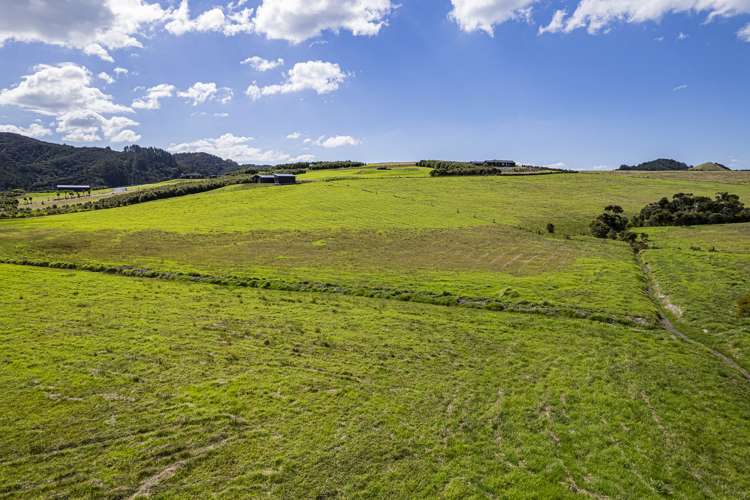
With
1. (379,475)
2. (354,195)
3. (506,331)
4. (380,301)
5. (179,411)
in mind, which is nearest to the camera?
(379,475)

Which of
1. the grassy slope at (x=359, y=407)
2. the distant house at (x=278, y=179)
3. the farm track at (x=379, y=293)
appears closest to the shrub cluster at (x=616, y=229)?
the farm track at (x=379, y=293)

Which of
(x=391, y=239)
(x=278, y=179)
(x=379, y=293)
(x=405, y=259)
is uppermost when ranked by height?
(x=278, y=179)

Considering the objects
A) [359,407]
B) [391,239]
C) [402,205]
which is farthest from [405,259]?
[402,205]

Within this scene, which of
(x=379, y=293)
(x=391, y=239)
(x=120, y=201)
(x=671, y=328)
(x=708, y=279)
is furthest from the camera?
(x=120, y=201)

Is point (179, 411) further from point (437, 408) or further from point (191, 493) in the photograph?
point (437, 408)

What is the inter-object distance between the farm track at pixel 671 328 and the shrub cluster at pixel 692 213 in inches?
1386

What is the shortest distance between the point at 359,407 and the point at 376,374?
12.1ft

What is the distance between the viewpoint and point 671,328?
31547mm

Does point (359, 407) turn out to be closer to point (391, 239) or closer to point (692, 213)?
point (391, 239)

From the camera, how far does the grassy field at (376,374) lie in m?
15.5

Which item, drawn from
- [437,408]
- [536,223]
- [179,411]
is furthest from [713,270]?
[179,411]

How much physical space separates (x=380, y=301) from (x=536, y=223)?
48.3 m

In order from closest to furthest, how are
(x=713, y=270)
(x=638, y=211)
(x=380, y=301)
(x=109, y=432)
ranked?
(x=109, y=432), (x=380, y=301), (x=713, y=270), (x=638, y=211)

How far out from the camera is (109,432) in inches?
686
